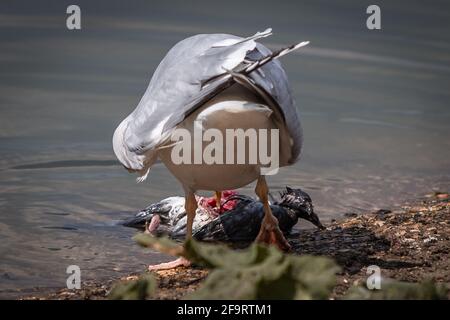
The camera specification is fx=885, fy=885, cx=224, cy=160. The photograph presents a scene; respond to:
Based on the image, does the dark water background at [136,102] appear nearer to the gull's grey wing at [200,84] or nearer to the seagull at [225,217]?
the seagull at [225,217]

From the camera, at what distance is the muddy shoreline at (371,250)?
14.9ft

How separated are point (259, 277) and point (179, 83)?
1.79m

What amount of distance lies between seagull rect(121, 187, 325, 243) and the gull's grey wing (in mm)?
1025

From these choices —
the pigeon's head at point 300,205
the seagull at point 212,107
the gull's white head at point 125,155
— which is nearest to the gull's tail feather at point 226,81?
the seagull at point 212,107

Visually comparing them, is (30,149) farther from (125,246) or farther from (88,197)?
(125,246)

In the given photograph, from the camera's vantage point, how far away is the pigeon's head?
6.20 meters

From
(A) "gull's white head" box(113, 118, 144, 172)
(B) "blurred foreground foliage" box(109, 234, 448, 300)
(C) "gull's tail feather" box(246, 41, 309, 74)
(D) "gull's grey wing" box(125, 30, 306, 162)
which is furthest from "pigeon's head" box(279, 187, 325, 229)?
(B) "blurred foreground foliage" box(109, 234, 448, 300)

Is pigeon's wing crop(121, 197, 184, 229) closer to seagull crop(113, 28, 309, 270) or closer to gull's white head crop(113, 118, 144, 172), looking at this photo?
seagull crop(113, 28, 309, 270)

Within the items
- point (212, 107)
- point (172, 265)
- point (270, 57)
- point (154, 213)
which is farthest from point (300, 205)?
point (270, 57)

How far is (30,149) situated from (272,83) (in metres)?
4.08

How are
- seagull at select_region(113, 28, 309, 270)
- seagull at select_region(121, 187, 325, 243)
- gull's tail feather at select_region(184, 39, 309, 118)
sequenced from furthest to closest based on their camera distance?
seagull at select_region(121, 187, 325, 243) → seagull at select_region(113, 28, 309, 270) → gull's tail feather at select_region(184, 39, 309, 118)
